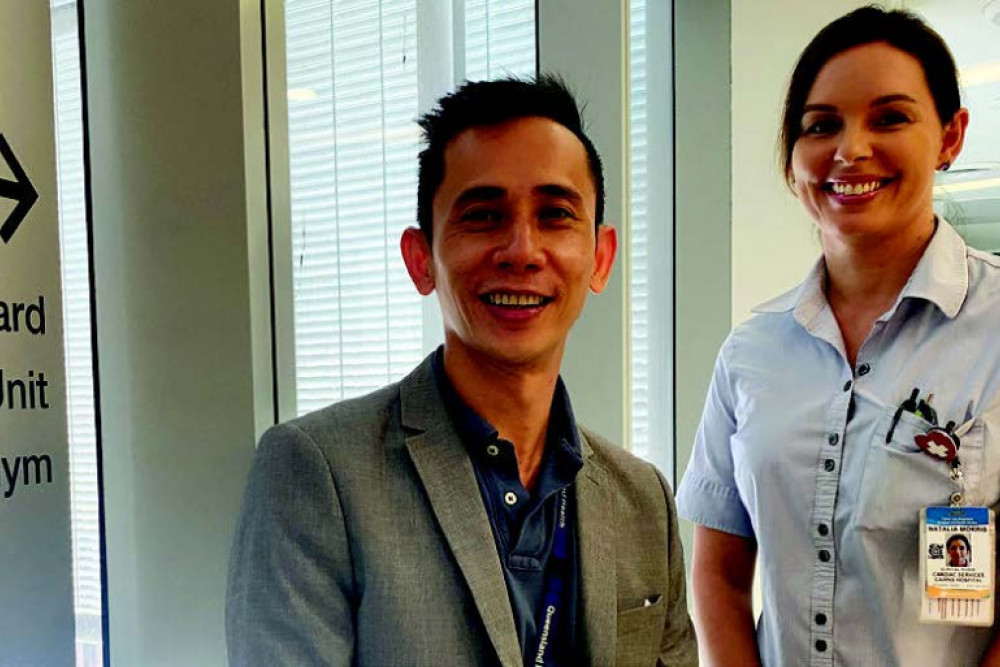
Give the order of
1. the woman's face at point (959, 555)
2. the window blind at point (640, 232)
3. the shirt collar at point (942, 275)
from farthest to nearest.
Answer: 1. the window blind at point (640, 232)
2. the shirt collar at point (942, 275)
3. the woman's face at point (959, 555)

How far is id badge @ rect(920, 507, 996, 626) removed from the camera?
1.31m

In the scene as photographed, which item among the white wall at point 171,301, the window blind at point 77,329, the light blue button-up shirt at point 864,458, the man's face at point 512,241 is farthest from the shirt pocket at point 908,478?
the window blind at point 77,329

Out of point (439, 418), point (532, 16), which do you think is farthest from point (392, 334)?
point (532, 16)

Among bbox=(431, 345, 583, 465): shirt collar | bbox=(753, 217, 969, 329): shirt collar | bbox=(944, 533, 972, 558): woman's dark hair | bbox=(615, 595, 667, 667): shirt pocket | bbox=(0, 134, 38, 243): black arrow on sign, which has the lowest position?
bbox=(615, 595, 667, 667): shirt pocket

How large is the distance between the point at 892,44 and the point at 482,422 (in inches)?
39.5

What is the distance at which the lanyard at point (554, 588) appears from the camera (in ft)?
3.76

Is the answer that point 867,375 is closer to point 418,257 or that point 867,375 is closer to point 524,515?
point 524,515

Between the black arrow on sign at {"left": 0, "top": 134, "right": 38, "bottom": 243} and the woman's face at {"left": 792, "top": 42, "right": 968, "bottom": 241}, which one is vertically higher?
the woman's face at {"left": 792, "top": 42, "right": 968, "bottom": 241}

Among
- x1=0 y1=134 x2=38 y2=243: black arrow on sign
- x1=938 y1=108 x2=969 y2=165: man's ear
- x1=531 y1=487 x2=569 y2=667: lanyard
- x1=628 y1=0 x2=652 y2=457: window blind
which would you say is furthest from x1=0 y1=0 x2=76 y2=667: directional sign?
x1=628 y1=0 x2=652 y2=457: window blind

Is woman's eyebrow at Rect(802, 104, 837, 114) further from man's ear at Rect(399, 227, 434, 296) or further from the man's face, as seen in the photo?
man's ear at Rect(399, 227, 434, 296)

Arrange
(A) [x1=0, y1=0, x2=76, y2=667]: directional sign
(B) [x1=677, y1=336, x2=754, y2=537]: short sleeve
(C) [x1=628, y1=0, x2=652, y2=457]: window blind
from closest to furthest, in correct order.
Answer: (A) [x1=0, y1=0, x2=76, y2=667]: directional sign, (B) [x1=677, y1=336, x2=754, y2=537]: short sleeve, (C) [x1=628, y1=0, x2=652, y2=457]: window blind

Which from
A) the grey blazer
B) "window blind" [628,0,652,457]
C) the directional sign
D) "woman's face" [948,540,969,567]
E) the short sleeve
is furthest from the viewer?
"window blind" [628,0,652,457]

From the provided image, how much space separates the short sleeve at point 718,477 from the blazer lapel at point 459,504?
694 mm

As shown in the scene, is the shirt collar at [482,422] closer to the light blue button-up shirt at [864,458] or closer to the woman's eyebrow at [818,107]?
the light blue button-up shirt at [864,458]
